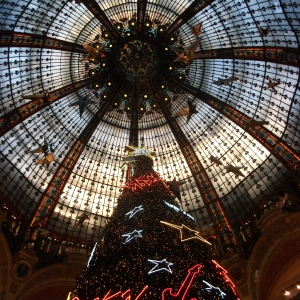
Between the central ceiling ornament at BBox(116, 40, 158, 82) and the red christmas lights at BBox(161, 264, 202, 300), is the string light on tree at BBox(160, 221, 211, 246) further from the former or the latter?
the central ceiling ornament at BBox(116, 40, 158, 82)

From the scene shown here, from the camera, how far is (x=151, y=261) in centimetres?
1039

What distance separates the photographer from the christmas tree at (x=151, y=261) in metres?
9.87

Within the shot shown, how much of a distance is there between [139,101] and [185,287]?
50.2 feet

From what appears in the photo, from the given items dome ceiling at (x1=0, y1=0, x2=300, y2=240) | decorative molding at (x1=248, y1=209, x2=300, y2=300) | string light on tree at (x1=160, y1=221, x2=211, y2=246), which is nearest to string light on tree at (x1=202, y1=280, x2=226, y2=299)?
string light on tree at (x1=160, y1=221, x2=211, y2=246)

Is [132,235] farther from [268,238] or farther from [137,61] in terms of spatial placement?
[137,61]

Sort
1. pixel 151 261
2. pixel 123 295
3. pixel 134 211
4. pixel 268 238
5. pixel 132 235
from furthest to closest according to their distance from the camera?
1. pixel 268 238
2. pixel 134 211
3. pixel 132 235
4. pixel 151 261
5. pixel 123 295

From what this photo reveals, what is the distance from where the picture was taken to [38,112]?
803 inches

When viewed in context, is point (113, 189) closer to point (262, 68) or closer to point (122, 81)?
point (122, 81)

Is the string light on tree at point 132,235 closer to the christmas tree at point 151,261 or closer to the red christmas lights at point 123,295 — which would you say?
the christmas tree at point 151,261

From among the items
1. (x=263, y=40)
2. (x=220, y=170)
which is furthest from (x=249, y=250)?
(x=263, y=40)

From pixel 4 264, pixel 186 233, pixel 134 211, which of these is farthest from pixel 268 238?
pixel 4 264

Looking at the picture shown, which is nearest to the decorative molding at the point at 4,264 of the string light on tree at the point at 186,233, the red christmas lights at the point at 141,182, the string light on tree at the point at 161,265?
the red christmas lights at the point at 141,182

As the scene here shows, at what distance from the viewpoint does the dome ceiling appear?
731 inches

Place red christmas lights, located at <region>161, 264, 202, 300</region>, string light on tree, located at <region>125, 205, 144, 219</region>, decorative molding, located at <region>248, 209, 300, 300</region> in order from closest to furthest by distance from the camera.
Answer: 1. red christmas lights, located at <region>161, 264, 202, 300</region>
2. string light on tree, located at <region>125, 205, 144, 219</region>
3. decorative molding, located at <region>248, 209, 300, 300</region>
